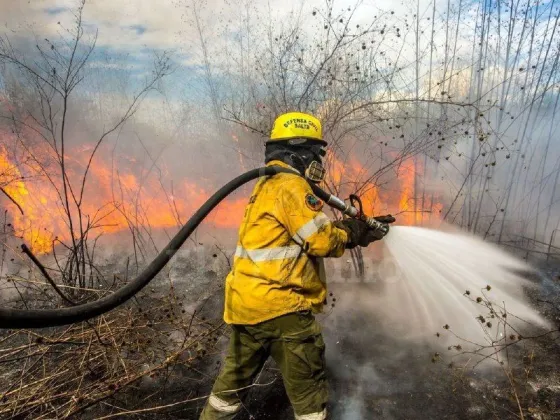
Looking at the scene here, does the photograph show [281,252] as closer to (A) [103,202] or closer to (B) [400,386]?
(B) [400,386]

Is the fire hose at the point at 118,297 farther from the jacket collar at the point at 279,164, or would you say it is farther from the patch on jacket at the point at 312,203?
the patch on jacket at the point at 312,203

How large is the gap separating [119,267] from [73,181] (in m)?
6.60

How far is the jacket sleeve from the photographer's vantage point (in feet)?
7.34

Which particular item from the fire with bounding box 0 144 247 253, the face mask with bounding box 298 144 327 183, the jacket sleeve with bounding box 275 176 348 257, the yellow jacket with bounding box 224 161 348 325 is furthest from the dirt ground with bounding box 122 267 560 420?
the fire with bounding box 0 144 247 253

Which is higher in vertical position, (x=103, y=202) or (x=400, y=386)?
(x=103, y=202)

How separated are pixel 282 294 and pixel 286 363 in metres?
0.46

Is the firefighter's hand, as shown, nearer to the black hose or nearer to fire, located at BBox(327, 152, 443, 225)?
the black hose

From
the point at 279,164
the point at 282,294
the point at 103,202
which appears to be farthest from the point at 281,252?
the point at 103,202

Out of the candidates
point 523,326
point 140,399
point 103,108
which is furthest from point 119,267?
point 103,108

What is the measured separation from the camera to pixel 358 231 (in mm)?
2596

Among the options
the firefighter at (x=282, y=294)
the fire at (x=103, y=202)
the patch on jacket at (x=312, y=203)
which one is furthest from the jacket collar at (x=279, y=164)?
the fire at (x=103, y=202)

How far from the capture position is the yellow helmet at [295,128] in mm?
2594

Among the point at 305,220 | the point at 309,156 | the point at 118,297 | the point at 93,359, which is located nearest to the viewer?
the point at 118,297

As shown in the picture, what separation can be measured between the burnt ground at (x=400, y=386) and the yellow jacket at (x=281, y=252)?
0.71 meters
